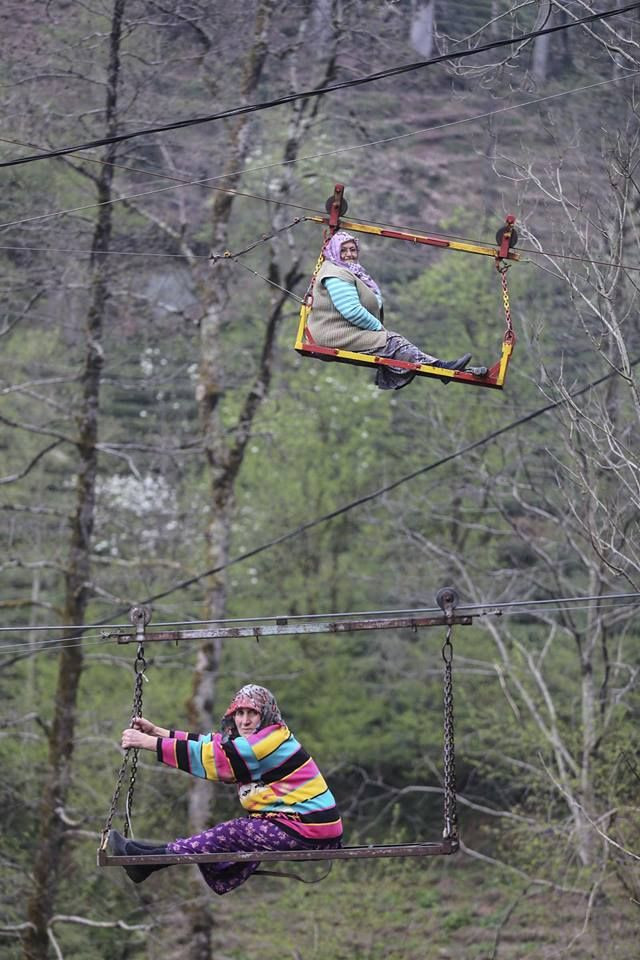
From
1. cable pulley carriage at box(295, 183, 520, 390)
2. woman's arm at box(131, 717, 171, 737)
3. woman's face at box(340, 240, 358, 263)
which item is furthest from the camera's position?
woman's face at box(340, 240, 358, 263)

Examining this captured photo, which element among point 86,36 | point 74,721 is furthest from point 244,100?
point 74,721

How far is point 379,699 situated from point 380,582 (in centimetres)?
210

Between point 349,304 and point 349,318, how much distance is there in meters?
0.09

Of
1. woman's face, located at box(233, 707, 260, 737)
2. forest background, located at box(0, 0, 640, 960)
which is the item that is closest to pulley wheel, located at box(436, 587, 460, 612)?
woman's face, located at box(233, 707, 260, 737)

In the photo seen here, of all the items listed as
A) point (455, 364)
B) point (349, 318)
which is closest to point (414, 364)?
point (455, 364)

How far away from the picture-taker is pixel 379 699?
25641 millimetres

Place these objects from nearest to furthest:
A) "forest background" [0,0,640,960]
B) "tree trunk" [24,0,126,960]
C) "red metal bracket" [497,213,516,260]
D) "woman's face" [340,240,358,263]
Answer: "red metal bracket" [497,213,516,260]
"woman's face" [340,240,358,263]
"forest background" [0,0,640,960]
"tree trunk" [24,0,126,960]

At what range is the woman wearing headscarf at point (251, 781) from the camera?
7.41m

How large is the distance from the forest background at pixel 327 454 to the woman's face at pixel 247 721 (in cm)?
249

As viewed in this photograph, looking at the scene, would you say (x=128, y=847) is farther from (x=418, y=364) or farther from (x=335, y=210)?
(x=335, y=210)

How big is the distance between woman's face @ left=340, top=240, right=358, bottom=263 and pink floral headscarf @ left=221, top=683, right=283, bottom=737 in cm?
301

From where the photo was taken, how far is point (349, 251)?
913 cm

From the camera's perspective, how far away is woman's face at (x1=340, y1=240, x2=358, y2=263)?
9094mm

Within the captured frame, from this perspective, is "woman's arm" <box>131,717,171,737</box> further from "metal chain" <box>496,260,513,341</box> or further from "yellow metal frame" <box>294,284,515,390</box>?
"metal chain" <box>496,260,513,341</box>
